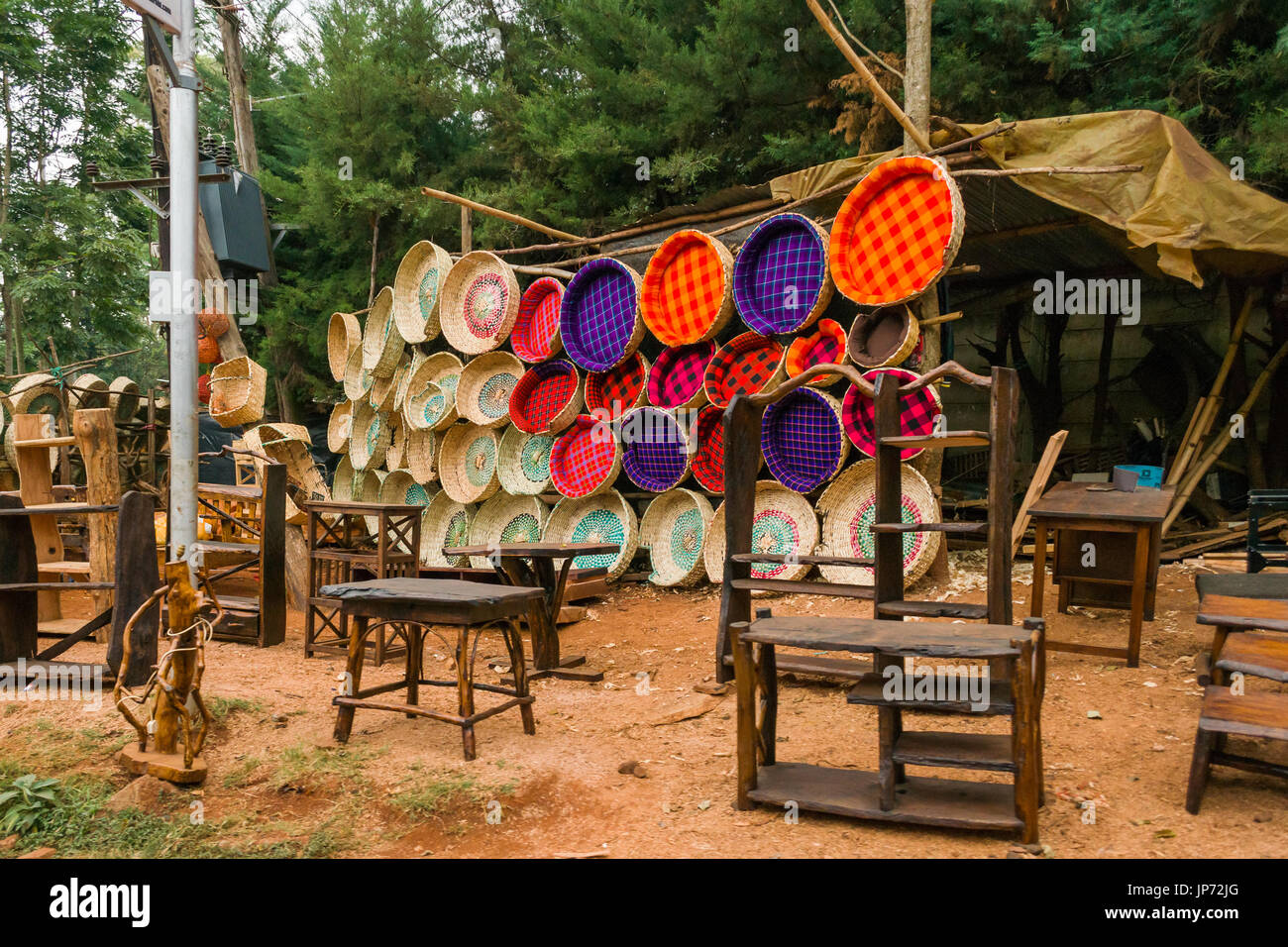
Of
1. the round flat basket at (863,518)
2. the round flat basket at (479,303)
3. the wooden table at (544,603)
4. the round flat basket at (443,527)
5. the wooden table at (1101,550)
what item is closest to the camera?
the wooden table at (1101,550)

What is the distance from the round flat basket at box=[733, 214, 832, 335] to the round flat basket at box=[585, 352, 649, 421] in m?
1.19

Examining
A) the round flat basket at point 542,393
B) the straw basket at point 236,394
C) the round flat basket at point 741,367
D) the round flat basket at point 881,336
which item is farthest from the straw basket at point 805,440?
the straw basket at point 236,394

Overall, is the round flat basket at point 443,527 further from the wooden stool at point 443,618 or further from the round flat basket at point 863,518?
the wooden stool at point 443,618

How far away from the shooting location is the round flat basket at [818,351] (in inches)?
250

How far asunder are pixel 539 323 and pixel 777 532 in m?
3.19

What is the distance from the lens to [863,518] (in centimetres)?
628

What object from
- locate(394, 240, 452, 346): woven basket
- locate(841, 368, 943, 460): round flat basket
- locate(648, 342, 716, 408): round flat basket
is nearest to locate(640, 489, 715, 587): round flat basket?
locate(648, 342, 716, 408): round flat basket

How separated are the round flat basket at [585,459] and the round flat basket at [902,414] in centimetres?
204

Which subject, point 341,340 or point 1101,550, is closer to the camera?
point 1101,550

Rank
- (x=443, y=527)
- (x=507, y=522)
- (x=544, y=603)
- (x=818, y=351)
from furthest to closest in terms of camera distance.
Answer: (x=443, y=527) < (x=507, y=522) < (x=818, y=351) < (x=544, y=603)

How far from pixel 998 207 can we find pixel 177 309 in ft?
19.7

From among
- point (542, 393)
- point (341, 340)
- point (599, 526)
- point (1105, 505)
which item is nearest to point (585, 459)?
point (599, 526)

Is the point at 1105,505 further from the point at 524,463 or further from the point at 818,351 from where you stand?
the point at 524,463

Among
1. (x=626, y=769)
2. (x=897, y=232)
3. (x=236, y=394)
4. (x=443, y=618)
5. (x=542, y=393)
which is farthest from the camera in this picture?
(x=236, y=394)
